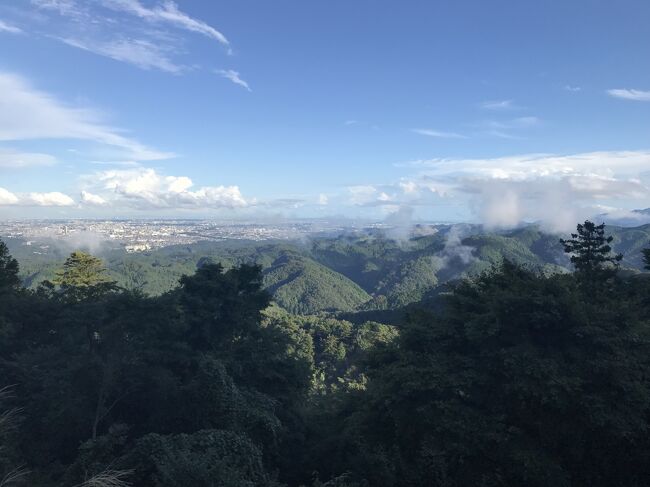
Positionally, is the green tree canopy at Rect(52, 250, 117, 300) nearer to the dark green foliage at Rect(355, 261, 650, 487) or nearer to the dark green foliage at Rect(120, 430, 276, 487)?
the dark green foliage at Rect(120, 430, 276, 487)

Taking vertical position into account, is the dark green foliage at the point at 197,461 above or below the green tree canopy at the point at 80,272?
below

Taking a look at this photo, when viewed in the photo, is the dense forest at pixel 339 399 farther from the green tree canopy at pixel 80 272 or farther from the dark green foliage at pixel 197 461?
the green tree canopy at pixel 80 272

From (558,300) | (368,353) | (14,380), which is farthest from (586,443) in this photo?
(14,380)

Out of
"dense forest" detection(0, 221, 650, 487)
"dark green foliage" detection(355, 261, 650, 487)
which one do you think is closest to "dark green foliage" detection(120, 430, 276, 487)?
"dense forest" detection(0, 221, 650, 487)

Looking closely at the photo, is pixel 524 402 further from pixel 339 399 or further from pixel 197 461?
pixel 339 399

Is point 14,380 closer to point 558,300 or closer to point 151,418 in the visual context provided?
point 151,418

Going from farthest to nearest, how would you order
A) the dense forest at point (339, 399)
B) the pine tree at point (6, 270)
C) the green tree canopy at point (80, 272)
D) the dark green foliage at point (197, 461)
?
the green tree canopy at point (80, 272) < the pine tree at point (6, 270) < the dense forest at point (339, 399) < the dark green foliage at point (197, 461)

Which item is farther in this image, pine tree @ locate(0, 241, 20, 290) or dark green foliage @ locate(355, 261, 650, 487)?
pine tree @ locate(0, 241, 20, 290)

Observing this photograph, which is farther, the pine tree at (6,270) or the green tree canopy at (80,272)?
the green tree canopy at (80,272)

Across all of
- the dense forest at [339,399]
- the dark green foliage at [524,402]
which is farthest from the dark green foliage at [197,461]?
the dark green foliage at [524,402]
